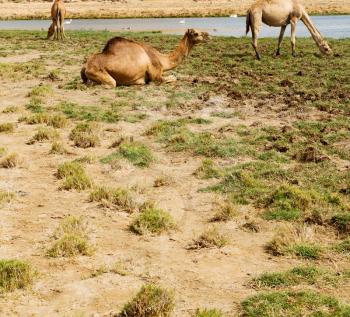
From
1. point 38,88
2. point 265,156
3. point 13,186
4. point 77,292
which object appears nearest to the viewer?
point 77,292

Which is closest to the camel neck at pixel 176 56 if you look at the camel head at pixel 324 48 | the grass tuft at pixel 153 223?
the camel head at pixel 324 48

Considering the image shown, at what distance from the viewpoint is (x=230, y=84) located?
14742 millimetres

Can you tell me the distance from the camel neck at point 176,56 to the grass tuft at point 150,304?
10.8 meters

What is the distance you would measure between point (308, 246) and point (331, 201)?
4.70ft

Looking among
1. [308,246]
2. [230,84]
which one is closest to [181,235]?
[308,246]

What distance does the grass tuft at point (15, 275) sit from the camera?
15.8 feet

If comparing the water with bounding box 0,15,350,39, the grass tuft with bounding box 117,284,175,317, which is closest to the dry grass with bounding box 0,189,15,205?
the grass tuft with bounding box 117,284,175,317

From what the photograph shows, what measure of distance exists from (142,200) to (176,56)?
8575mm

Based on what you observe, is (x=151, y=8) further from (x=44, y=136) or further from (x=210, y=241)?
(x=210, y=241)

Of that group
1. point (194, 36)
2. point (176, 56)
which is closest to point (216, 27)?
point (194, 36)

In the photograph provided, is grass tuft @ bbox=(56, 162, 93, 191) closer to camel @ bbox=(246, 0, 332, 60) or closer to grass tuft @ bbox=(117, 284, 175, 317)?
grass tuft @ bbox=(117, 284, 175, 317)

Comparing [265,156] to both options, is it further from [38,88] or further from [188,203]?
[38,88]

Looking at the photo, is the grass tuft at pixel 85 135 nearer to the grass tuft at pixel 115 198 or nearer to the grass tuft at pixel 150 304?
the grass tuft at pixel 115 198

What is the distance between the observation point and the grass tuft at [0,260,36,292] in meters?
4.82
